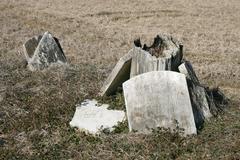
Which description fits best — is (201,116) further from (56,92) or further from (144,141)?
(56,92)

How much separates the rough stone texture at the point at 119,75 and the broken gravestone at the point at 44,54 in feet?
8.90

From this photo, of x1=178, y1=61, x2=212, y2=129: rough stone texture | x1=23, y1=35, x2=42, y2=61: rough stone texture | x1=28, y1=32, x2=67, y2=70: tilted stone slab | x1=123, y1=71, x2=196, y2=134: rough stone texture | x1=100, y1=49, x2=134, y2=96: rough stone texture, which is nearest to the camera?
x1=123, y1=71, x2=196, y2=134: rough stone texture

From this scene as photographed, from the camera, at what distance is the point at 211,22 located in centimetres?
1714

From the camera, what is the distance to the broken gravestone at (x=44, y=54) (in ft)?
32.4

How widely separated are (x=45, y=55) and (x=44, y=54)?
33 mm

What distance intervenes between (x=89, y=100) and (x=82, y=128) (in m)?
0.91

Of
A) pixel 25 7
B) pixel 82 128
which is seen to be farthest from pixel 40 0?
pixel 82 128

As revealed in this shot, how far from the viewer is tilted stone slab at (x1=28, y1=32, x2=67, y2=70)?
988 cm

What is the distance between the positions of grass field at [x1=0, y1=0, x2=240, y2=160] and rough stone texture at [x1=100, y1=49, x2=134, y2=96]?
16cm

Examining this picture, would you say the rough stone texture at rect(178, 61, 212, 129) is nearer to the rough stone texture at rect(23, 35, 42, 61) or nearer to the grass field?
the grass field

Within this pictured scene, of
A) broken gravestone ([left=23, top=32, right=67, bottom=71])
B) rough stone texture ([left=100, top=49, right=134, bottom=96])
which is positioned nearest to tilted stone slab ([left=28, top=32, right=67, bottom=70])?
broken gravestone ([left=23, top=32, right=67, bottom=71])

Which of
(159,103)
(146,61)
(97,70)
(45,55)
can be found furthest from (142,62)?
(45,55)

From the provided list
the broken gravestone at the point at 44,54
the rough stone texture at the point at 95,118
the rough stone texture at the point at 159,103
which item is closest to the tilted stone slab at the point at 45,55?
the broken gravestone at the point at 44,54

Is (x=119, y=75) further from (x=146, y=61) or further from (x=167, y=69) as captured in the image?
(x=167, y=69)
